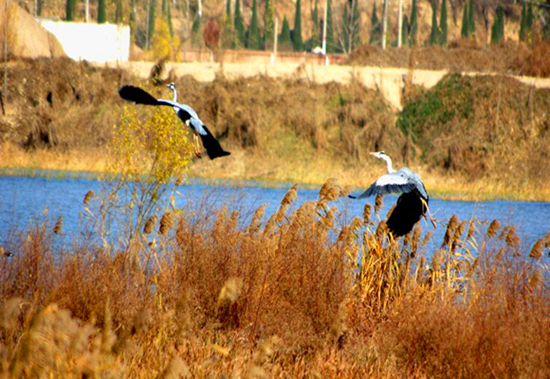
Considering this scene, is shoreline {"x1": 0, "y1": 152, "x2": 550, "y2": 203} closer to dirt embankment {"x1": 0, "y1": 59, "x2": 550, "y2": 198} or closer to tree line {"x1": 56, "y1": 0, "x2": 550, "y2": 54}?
dirt embankment {"x1": 0, "y1": 59, "x2": 550, "y2": 198}

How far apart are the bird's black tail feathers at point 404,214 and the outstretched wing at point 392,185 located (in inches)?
22.5

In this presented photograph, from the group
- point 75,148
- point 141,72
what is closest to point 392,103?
point 141,72

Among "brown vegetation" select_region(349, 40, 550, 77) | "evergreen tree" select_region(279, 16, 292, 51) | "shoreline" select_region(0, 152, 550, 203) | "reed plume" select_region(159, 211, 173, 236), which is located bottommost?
"shoreline" select_region(0, 152, 550, 203)

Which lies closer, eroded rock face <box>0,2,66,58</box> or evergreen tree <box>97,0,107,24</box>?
eroded rock face <box>0,2,66,58</box>

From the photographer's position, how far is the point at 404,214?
32.9ft

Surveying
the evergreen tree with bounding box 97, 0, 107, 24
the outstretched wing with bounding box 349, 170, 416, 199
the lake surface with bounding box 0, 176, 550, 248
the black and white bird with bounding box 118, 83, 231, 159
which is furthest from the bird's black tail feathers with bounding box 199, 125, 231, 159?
the evergreen tree with bounding box 97, 0, 107, 24

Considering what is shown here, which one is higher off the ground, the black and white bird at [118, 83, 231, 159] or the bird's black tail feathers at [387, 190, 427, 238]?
the black and white bird at [118, 83, 231, 159]

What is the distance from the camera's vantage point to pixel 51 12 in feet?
226

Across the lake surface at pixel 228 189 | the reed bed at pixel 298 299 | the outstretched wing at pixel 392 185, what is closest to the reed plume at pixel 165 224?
the reed bed at pixel 298 299

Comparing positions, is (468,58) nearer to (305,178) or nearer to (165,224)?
(305,178)

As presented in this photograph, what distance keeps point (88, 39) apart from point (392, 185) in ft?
122

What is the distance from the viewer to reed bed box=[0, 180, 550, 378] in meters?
7.48

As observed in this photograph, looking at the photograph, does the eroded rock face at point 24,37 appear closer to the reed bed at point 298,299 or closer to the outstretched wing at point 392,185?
the reed bed at point 298,299

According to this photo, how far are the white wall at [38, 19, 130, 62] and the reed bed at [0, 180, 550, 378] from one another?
117 ft
